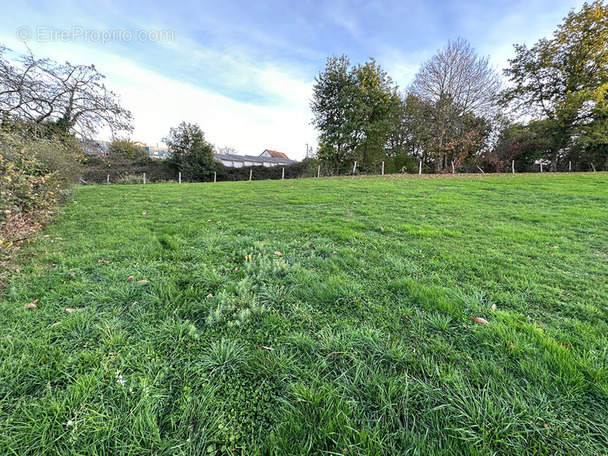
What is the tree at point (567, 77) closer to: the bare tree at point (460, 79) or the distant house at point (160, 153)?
the bare tree at point (460, 79)

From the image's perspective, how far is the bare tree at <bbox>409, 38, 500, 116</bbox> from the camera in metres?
16.8

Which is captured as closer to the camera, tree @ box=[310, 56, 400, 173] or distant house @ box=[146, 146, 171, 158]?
tree @ box=[310, 56, 400, 173]

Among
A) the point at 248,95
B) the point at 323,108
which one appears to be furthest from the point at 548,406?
the point at 248,95

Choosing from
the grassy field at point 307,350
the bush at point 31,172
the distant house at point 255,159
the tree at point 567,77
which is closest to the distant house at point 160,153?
the distant house at point 255,159

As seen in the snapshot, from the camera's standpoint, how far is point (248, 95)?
22.4 m

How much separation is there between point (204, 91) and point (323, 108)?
30.7 feet

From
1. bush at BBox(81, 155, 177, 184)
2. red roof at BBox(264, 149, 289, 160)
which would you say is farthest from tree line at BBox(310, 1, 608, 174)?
red roof at BBox(264, 149, 289, 160)

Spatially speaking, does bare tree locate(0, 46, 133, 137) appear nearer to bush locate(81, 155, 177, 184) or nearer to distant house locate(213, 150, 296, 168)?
bush locate(81, 155, 177, 184)

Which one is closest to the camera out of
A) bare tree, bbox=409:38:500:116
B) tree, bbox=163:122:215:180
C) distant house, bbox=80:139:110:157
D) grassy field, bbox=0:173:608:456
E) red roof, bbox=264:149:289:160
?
grassy field, bbox=0:173:608:456

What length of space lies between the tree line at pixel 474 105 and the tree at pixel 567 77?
6 centimetres

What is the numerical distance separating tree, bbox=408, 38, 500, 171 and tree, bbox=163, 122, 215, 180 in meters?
22.0

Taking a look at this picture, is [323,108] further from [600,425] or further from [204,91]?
[600,425]

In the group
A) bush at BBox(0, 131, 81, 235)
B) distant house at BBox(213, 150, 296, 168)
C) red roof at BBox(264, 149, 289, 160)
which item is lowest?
bush at BBox(0, 131, 81, 235)

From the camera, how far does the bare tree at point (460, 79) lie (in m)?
16.8
